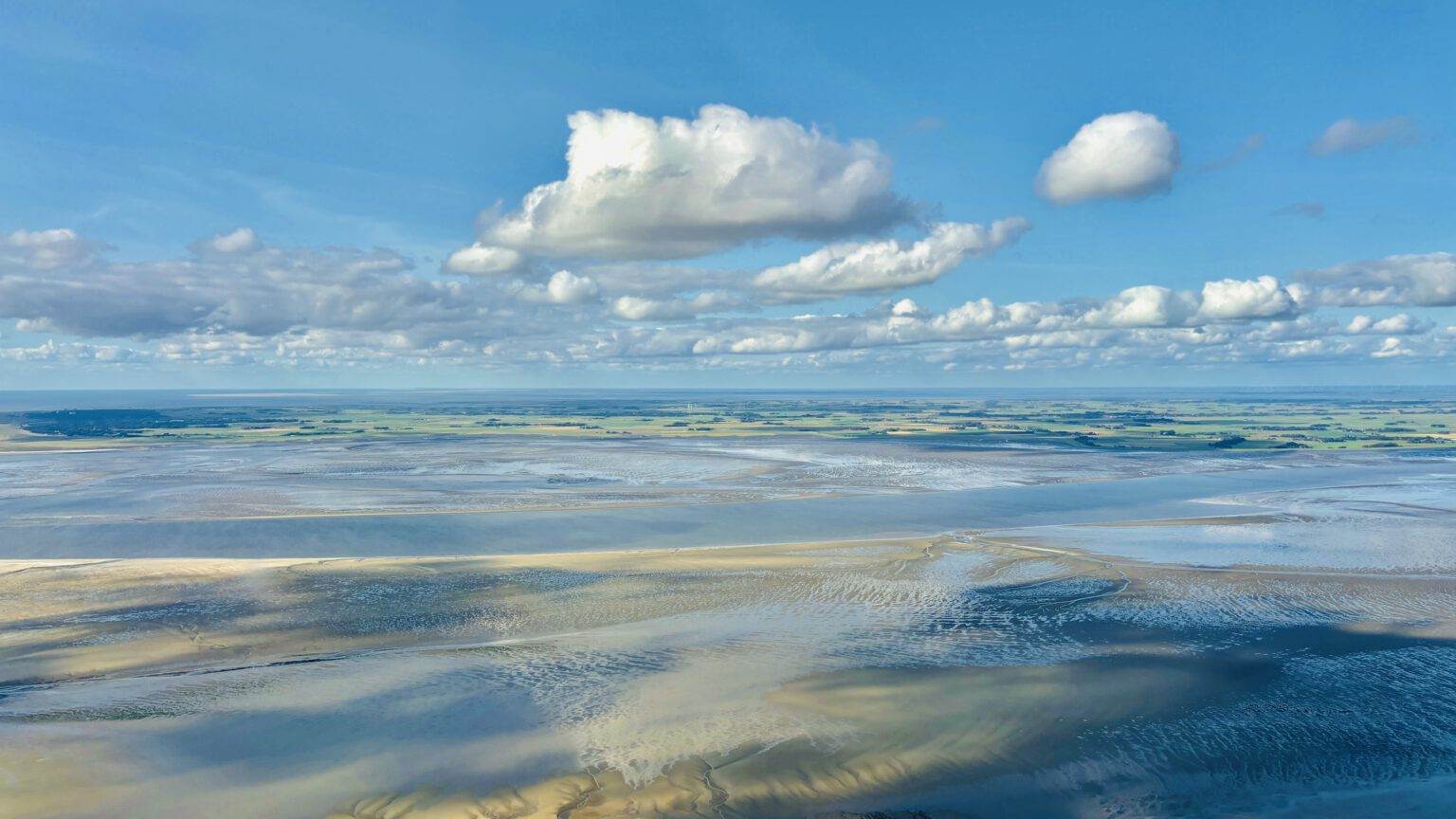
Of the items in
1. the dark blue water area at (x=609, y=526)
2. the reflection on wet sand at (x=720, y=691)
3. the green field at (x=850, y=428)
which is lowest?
the reflection on wet sand at (x=720, y=691)

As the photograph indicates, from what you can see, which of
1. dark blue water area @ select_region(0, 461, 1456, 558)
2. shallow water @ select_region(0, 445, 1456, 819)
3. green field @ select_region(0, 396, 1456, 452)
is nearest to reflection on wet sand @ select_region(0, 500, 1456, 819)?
shallow water @ select_region(0, 445, 1456, 819)

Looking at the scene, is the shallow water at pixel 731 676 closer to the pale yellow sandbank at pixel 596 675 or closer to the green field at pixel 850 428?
the pale yellow sandbank at pixel 596 675

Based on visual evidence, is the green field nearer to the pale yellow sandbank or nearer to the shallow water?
the shallow water

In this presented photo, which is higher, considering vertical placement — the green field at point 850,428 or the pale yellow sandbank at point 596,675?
the green field at point 850,428

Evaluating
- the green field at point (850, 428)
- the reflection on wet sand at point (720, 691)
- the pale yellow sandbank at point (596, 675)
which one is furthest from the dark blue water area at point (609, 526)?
the green field at point (850, 428)

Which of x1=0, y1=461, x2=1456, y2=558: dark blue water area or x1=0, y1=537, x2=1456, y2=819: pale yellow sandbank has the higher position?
x1=0, y1=461, x2=1456, y2=558: dark blue water area

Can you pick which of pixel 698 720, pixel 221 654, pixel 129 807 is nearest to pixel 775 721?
pixel 698 720

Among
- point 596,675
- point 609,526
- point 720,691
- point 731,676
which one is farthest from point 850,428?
point 720,691
